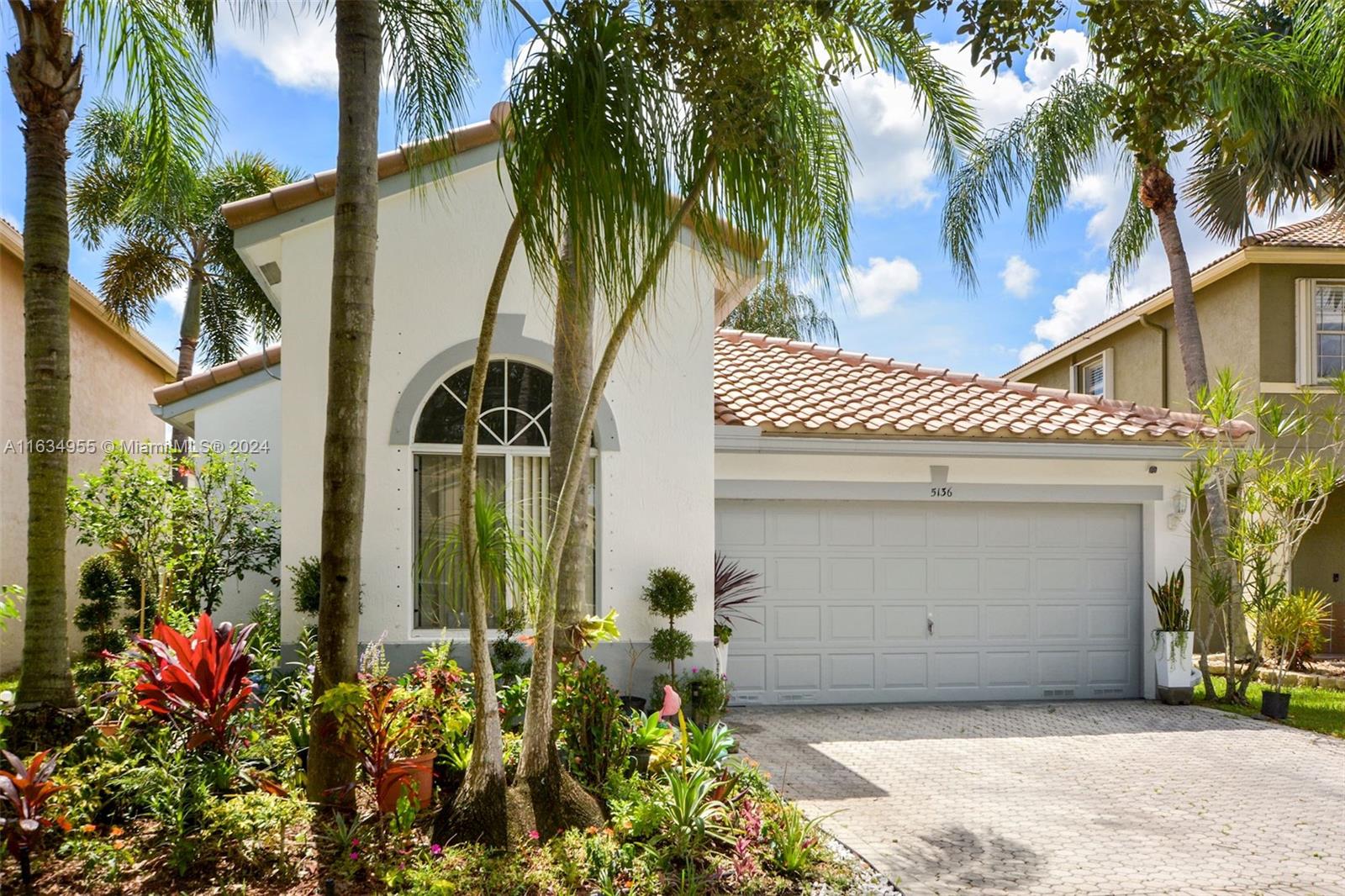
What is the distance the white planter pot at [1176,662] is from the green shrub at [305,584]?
922 cm

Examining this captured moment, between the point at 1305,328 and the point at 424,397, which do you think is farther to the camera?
Result: the point at 1305,328

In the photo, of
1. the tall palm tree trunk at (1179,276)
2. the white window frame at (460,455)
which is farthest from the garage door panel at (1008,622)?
the white window frame at (460,455)

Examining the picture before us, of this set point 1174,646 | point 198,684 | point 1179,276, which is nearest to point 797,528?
point 1174,646

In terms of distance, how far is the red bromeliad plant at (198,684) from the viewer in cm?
561

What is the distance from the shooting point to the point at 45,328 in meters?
6.16

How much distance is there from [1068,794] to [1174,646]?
4.59 meters

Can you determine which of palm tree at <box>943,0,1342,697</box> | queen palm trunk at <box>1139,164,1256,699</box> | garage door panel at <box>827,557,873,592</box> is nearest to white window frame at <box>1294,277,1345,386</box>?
palm tree at <box>943,0,1342,697</box>

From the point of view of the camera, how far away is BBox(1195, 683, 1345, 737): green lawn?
10.0m

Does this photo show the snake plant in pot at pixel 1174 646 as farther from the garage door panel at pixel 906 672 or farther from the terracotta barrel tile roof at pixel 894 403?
the garage door panel at pixel 906 672

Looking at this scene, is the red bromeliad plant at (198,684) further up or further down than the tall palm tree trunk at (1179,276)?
further down

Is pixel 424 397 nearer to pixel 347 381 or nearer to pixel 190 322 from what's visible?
pixel 347 381

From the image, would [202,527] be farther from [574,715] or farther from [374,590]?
[574,715]

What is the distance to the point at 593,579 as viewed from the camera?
29.6 feet

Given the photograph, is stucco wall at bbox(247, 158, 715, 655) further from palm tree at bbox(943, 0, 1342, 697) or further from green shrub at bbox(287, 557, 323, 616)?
palm tree at bbox(943, 0, 1342, 697)
